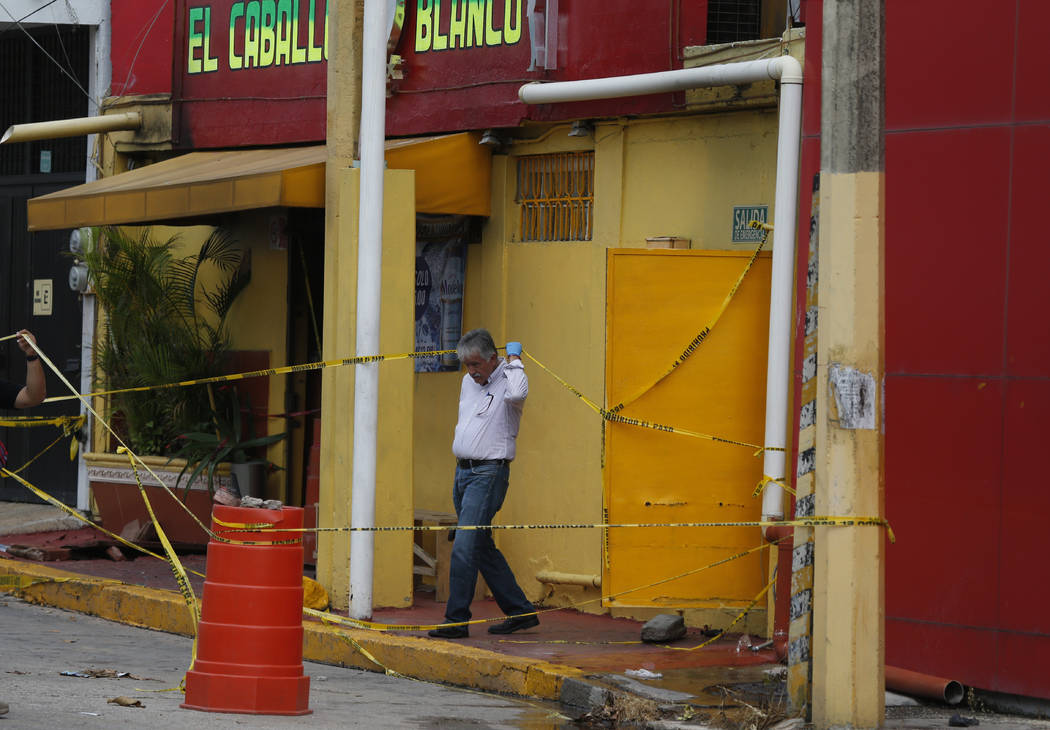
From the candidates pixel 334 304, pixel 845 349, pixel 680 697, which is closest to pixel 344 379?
pixel 334 304

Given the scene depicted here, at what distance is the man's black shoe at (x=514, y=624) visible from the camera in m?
10.1

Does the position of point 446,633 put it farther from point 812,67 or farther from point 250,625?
point 812,67

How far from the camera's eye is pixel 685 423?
9.91 metres

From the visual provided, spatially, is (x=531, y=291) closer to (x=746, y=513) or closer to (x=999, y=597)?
(x=746, y=513)

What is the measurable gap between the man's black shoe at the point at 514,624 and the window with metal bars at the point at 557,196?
2547 mm

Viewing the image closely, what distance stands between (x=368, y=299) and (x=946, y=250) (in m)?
3.58

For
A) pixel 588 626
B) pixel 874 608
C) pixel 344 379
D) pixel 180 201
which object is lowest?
pixel 588 626

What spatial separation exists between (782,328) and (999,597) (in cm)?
202

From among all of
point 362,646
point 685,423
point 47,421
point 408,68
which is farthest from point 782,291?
point 47,421

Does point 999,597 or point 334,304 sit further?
point 334,304

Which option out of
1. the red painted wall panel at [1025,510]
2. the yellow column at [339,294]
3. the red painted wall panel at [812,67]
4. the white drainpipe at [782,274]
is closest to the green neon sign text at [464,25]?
the yellow column at [339,294]

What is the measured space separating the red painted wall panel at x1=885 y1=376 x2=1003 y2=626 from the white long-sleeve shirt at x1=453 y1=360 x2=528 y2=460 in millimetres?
2321

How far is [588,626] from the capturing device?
10.6 meters

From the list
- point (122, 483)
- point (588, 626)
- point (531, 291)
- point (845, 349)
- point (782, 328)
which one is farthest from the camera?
point (122, 483)
